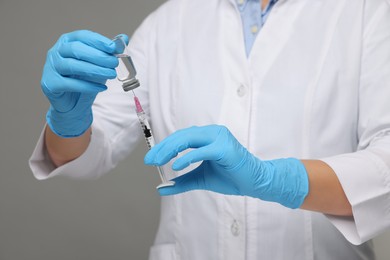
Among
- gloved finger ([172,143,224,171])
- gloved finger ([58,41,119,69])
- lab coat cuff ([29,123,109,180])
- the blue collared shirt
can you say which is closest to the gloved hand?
gloved finger ([58,41,119,69])

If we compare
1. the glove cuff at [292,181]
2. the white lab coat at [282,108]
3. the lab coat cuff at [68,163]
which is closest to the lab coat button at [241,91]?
the white lab coat at [282,108]

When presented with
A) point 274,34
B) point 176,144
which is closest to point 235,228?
point 176,144

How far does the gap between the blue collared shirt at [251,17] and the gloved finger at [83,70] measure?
37cm

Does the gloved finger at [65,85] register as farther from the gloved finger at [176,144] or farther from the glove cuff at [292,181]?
the glove cuff at [292,181]

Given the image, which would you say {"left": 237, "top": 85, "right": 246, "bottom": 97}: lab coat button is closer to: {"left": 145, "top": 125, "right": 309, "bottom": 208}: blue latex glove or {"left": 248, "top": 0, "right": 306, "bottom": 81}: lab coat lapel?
{"left": 248, "top": 0, "right": 306, "bottom": 81}: lab coat lapel

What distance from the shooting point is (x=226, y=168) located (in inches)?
38.5

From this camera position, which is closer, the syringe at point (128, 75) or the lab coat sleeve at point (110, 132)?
the syringe at point (128, 75)

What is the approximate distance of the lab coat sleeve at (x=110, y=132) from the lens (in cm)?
128

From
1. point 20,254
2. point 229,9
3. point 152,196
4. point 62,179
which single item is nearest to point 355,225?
point 229,9

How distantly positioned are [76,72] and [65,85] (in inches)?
1.4

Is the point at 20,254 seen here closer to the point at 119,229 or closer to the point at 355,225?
the point at 119,229

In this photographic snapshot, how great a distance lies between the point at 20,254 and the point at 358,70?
5.19ft

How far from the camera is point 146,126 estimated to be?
1.10 m

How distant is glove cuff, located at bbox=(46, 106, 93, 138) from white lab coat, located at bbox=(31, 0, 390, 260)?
8cm
